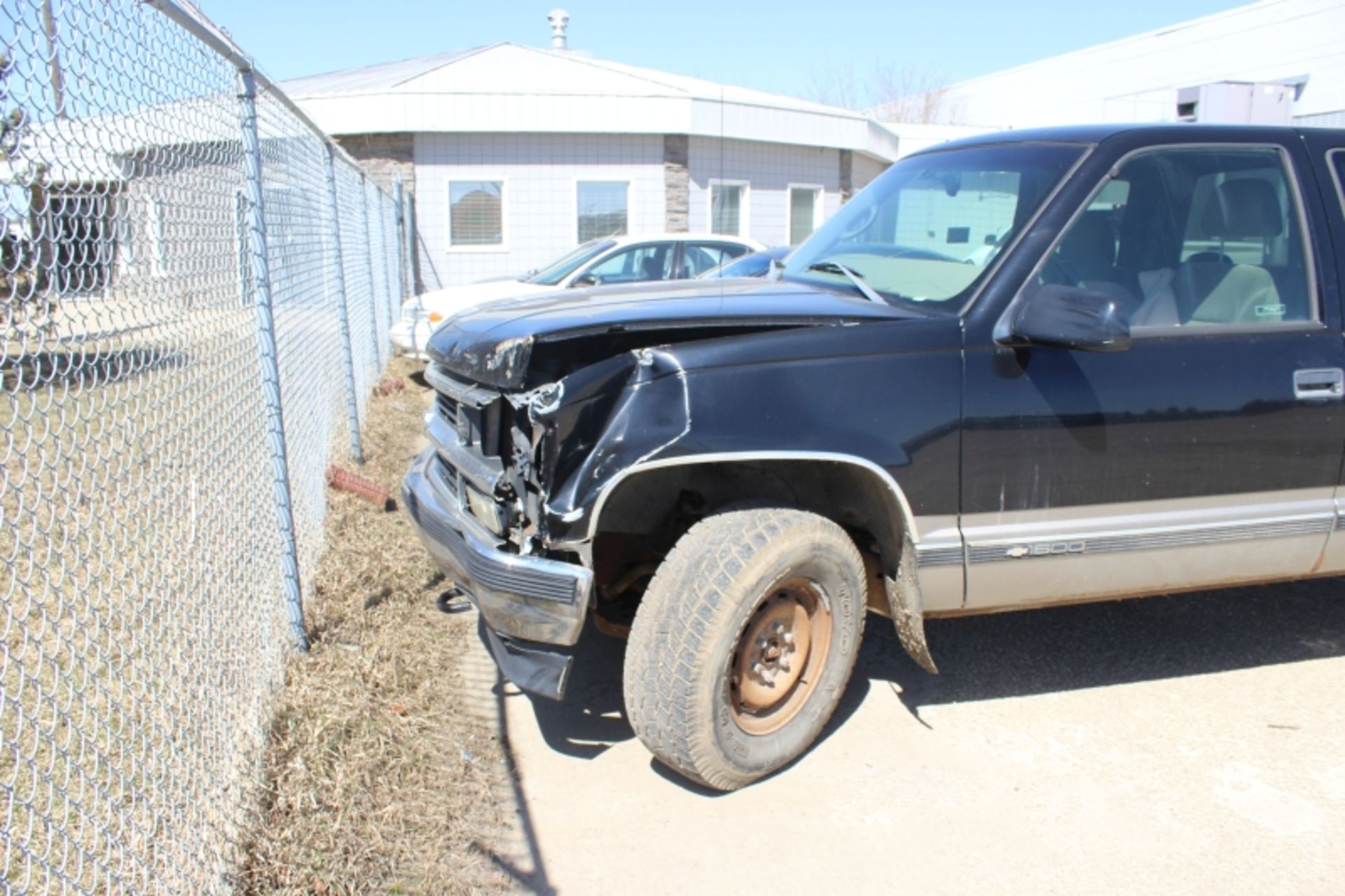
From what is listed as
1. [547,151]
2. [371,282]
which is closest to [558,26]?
[547,151]

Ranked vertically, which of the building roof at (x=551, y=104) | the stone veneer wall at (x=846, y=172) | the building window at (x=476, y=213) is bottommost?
the building window at (x=476, y=213)

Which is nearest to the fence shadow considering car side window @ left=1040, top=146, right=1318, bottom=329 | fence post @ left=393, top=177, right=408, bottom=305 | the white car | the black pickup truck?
the black pickup truck

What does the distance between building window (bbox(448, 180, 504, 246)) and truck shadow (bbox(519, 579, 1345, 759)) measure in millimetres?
14696

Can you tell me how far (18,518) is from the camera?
78.6 inches

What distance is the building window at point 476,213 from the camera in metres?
17.7

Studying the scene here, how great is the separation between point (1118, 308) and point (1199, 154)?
961 mm

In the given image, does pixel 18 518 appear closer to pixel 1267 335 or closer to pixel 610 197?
pixel 1267 335

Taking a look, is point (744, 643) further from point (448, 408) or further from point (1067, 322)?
point (448, 408)

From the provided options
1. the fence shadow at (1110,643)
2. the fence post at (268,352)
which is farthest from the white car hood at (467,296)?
the fence shadow at (1110,643)

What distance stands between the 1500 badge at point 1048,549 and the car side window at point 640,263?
761 cm

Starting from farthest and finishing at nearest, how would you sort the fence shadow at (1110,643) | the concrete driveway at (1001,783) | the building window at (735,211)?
1. the building window at (735,211)
2. the fence shadow at (1110,643)
3. the concrete driveway at (1001,783)

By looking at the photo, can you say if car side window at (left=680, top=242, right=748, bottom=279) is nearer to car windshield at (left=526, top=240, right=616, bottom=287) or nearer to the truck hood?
car windshield at (left=526, top=240, right=616, bottom=287)

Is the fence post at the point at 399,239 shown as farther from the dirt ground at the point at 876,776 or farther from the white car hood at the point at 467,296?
the dirt ground at the point at 876,776

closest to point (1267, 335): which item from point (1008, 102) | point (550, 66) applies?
point (550, 66)
